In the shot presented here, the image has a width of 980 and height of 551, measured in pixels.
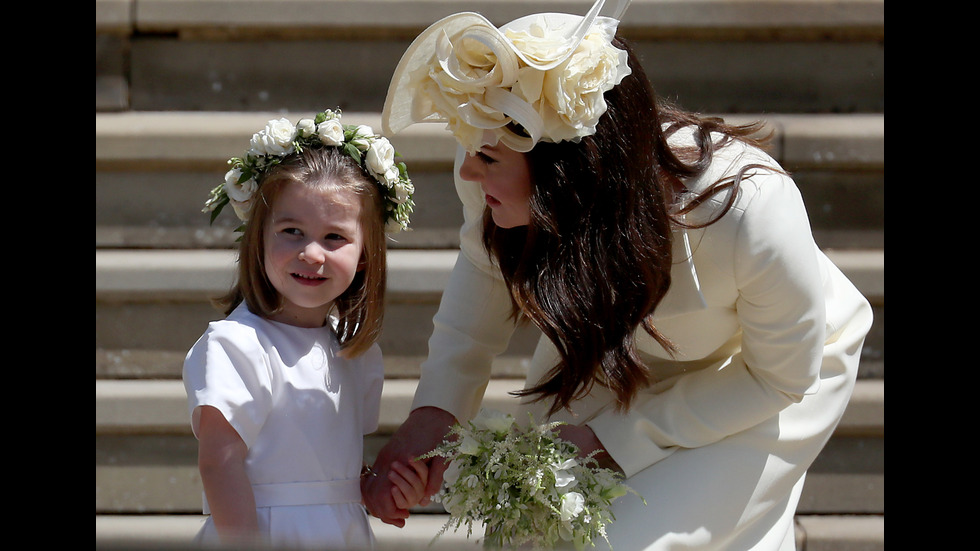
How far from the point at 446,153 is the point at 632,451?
1713mm

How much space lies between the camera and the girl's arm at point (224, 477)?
2162 mm

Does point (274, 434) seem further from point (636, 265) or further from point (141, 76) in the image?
point (141, 76)

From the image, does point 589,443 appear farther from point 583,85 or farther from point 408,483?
point 583,85

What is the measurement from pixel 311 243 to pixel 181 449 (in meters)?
1.73

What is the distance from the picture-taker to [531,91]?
2002mm

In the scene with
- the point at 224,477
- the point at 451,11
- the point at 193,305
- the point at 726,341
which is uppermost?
the point at 451,11

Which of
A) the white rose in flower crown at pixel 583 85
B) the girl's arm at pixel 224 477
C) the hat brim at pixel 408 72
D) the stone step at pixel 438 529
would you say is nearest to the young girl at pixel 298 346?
the girl's arm at pixel 224 477

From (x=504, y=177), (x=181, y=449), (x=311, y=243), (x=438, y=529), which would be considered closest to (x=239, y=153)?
(x=181, y=449)

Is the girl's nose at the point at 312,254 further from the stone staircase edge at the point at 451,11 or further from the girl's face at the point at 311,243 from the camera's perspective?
the stone staircase edge at the point at 451,11

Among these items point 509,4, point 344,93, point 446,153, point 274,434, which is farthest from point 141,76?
point 274,434

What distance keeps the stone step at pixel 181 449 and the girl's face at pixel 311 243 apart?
4.40 feet

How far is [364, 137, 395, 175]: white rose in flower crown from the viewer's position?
2443 mm

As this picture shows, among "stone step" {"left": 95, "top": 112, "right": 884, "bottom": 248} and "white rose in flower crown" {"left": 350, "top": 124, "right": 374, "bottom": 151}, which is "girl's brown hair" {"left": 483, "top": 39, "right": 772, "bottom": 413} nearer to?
"white rose in flower crown" {"left": 350, "top": 124, "right": 374, "bottom": 151}

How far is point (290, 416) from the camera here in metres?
2.34
